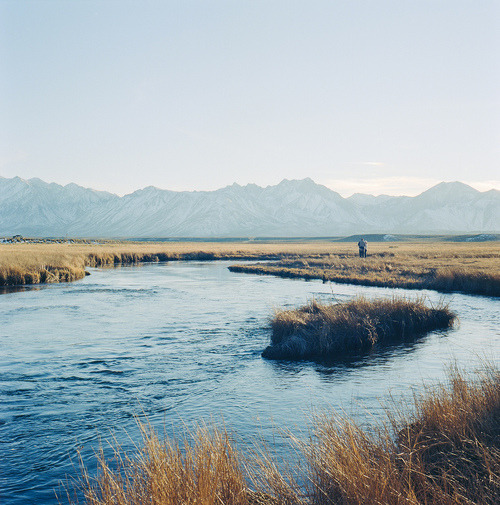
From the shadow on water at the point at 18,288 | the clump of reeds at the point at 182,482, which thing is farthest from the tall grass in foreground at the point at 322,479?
the shadow on water at the point at 18,288

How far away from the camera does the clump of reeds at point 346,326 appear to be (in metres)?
16.4

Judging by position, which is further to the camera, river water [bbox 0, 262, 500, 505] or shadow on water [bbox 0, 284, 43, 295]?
shadow on water [bbox 0, 284, 43, 295]

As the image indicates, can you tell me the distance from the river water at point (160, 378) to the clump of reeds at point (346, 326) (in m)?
0.89

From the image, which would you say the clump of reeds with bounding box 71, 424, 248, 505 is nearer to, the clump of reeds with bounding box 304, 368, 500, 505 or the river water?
the river water

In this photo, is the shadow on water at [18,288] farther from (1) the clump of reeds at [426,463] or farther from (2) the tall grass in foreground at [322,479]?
(1) the clump of reeds at [426,463]

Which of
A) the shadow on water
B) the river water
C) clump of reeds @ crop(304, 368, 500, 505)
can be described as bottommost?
the river water

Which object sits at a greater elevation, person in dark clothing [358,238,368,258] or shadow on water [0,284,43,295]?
person in dark clothing [358,238,368,258]

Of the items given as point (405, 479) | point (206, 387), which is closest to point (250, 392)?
point (206, 387)

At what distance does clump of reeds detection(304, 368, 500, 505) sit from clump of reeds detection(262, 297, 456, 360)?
8381 mm

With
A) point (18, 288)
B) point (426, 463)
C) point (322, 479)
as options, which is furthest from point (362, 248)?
point (322, 479)

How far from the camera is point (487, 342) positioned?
17391 millimetres

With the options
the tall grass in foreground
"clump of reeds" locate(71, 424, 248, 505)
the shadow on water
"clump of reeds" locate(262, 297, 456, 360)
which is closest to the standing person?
the shadow on water

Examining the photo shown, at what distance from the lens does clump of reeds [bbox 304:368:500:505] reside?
514 centimetres

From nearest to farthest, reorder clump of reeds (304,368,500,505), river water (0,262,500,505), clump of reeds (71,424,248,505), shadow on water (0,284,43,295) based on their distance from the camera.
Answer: clump of reeds (71,424,248,505) < clump of reeds (304,368,500,505) < river water (0,262,500,505) < shadow on water (0,284,43,295)
